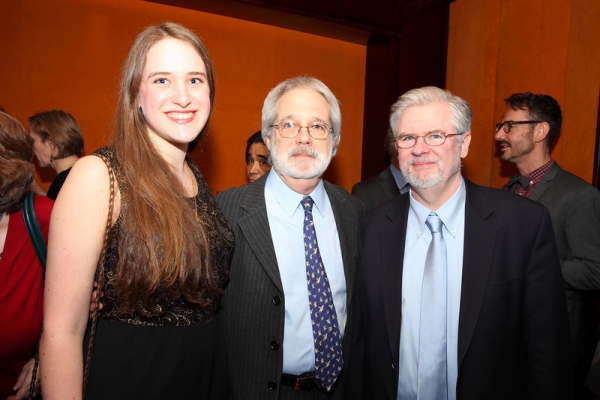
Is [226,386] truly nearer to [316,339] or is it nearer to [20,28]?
[316,339]

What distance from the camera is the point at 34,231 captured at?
70.9 inches

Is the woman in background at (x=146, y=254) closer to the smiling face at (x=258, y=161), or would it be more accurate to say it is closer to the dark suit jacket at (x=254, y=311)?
the dark suit jacket at (x=254, y=311)

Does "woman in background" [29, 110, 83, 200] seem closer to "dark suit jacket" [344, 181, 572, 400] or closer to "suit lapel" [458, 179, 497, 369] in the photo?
"dark suit jacket" [344, 181, 572, 400]

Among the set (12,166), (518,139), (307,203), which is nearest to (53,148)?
(12,166)

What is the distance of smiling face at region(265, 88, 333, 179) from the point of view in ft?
7.16

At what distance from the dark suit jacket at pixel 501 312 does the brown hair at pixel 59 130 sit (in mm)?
2695

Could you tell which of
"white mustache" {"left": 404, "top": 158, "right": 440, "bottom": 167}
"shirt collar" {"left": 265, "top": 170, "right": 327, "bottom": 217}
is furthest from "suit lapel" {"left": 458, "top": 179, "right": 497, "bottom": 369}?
"shirt collar" {"left": 265, "top": 170, "right": 327, "bottom": 217}

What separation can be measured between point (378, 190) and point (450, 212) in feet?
6.77

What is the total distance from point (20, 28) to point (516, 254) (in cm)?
407

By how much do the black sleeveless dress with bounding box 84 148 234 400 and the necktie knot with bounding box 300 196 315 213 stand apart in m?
0.59

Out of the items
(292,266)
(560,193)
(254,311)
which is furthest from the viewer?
(560,193)

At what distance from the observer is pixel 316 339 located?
6.56ft

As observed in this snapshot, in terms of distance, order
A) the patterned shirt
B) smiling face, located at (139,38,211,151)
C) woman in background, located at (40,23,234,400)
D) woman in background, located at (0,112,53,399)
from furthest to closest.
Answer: the patterned shirt
woman in background, located at (0,112,53,399)
smiling face, located at (139,38,211,151)
woman in background, located at (40,23,234,400)

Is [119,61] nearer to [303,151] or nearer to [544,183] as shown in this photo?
[303,151]
